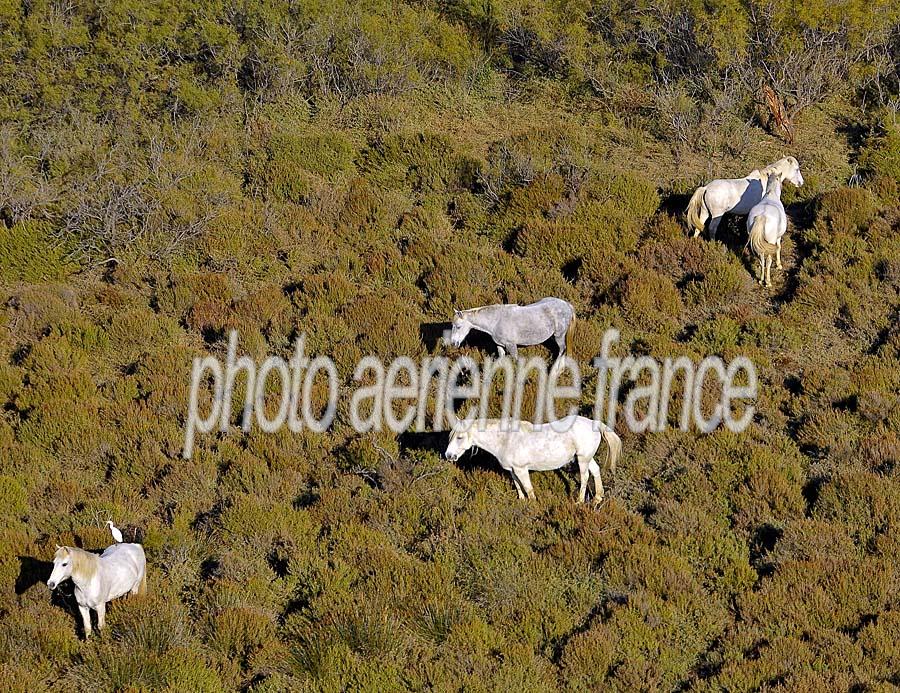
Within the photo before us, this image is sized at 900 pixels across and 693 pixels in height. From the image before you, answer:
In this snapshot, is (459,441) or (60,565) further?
(459,441)

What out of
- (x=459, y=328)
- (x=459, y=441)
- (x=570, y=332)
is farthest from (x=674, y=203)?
(x=459, y=441)

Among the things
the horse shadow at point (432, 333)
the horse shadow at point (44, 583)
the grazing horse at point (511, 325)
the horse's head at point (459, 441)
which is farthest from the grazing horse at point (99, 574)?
the horse shadow at point (432, 333)

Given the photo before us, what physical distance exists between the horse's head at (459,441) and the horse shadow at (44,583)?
341cm

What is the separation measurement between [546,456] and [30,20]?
13.2 metres

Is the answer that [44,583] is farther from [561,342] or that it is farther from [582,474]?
[561,342]

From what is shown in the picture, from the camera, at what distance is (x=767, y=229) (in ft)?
38.3

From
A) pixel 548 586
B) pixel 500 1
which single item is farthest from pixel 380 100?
pixel 548 586

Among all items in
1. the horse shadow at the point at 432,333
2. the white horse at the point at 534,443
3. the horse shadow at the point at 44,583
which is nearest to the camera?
the horse shadow at the point at 44,583

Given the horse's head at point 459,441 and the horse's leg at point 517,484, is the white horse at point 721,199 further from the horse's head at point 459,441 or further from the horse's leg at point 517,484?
the horse's head at point 459,441

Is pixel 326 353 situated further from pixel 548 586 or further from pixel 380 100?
pixel 380 100

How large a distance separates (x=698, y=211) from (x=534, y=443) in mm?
5823

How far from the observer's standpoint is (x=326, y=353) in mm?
11352

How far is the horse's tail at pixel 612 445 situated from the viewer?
867cm

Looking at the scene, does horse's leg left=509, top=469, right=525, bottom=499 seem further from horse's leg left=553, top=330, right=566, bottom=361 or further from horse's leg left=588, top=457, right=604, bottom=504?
horse's leg left=553, top=330, right=566, bottom=361
